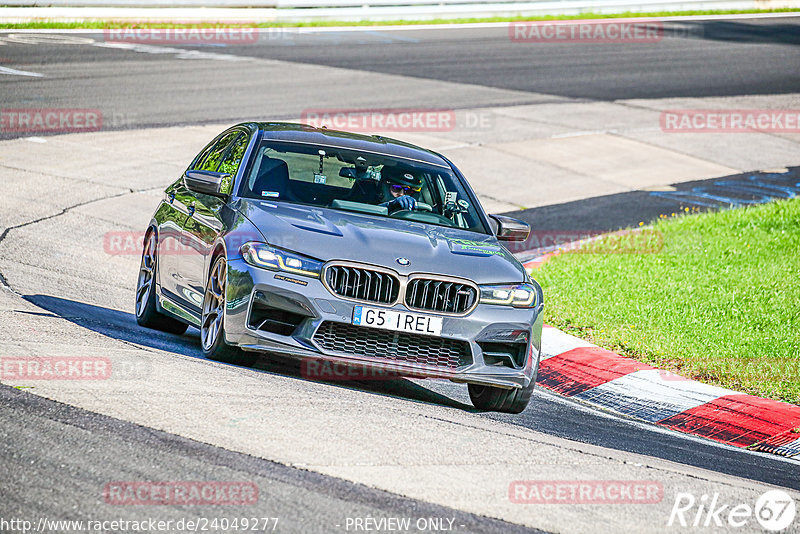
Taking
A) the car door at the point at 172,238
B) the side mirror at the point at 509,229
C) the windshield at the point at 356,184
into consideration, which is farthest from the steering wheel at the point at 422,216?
the car door at the point at 172,238

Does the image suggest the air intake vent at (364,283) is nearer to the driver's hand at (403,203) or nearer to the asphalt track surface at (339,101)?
the asphalt track surface at (339,101)

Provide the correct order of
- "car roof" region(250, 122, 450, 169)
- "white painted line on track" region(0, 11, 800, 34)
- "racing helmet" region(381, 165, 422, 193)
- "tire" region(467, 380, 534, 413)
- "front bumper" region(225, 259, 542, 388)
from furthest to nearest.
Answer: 1. "white painted line on track" region(0, 11, 800, 34)
2. "car roof" region(250, 122, 450, 169)
3. "racing helmet" region(381, 165, 422, 193)
4. "tire" region(467, 380, 534, 413)
5. "front bumper" region(225, 259, 542, 388)

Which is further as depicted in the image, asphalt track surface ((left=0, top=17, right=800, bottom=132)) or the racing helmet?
asphalt track surface ((left=0, top=17, right=800, bottom=132))

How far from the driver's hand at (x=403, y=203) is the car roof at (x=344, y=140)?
51 centimetres

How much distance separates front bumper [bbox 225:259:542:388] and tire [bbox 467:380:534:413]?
0.98 ft

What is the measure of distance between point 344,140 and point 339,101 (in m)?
13.3

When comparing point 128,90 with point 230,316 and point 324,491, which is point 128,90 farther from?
point 324,491

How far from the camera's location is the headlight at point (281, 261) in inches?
275

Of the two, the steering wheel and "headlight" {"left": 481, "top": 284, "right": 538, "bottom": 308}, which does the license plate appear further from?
the steering wheel

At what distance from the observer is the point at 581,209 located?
16609 millimetres

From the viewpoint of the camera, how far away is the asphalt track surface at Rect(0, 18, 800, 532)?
496 cm

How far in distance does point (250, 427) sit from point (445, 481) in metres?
1.02

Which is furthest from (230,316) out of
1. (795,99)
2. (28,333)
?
(795,99)

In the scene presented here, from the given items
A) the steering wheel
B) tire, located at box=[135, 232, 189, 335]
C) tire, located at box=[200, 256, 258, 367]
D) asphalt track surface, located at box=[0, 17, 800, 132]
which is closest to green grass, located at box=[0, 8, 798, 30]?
asphalt track surface, located at box=[0, 17, 800, 132]
